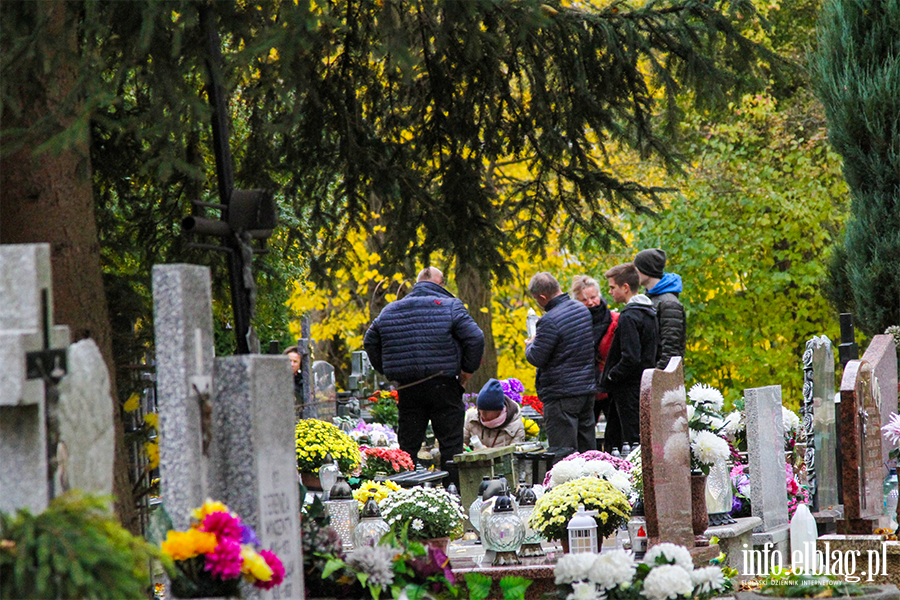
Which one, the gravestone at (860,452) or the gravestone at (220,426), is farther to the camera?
the gravestone at (860,452)

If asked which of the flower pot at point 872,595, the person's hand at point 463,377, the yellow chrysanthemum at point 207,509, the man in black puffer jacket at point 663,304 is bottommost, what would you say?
the flower pot at point 872,595

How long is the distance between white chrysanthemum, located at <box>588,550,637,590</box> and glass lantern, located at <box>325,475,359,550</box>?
1895 mm

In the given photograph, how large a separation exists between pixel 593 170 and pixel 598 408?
10.6 ft

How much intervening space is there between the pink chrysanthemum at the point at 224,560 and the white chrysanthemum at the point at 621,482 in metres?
3.47

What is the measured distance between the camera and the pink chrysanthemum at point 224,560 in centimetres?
373

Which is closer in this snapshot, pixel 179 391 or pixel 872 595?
pixel 179 391

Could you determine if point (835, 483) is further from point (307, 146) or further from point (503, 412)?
point (307, 146)

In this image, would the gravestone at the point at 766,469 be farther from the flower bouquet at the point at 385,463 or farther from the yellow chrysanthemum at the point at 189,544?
the yellow chrysanthemum at the point at 189,544

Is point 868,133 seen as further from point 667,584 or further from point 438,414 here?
point 667,584

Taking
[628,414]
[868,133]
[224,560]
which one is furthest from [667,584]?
[868,133]

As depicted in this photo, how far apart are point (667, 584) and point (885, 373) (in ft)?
18.5

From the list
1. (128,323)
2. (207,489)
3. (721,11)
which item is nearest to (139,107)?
(128,323)

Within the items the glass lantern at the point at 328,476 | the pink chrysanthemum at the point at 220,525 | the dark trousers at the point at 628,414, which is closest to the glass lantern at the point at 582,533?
the glass lantern at the point at 328,476

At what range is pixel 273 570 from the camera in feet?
12.9
